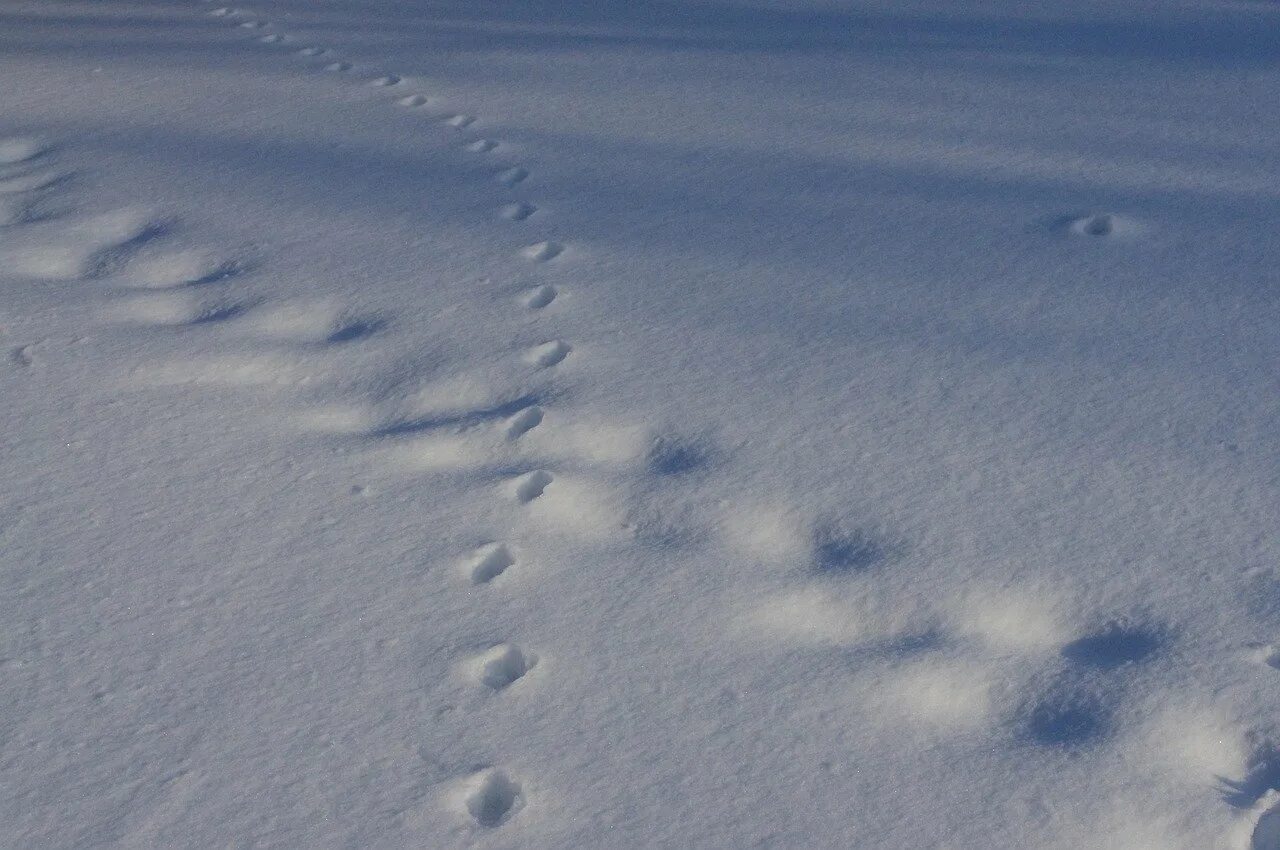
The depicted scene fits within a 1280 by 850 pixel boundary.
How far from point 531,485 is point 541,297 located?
2.00 ft

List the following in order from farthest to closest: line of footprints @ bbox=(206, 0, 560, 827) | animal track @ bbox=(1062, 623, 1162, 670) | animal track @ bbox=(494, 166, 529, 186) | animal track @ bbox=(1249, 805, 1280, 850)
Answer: animal track @ bbox=(494, 166, 529, 186) → animal track @ bbox=(1062, 623, 1162, 670) → line of footprints @ bbox=(206, 0, 560, 827) → animal track @ bbox=(1249, 805, 1280, 850)

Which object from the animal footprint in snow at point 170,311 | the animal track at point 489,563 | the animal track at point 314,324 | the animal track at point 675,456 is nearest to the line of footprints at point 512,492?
the animal track at point 489,563

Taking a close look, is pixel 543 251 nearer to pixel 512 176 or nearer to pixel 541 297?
pixel 541 297

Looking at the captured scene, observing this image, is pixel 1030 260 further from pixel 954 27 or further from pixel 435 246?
pixel 954 27

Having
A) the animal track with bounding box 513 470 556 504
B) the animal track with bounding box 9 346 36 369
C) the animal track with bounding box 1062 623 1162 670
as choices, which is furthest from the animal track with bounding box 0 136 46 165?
the animal track with bounding box 1062 623 1162 670

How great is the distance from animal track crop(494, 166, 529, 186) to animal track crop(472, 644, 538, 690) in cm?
156

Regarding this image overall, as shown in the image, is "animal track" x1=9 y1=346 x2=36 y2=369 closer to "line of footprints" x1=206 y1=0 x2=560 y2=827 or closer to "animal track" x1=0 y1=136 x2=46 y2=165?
"line of footprints" x1=206 y1=0 x2=560 y2=827

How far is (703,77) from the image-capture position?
3.53 meters

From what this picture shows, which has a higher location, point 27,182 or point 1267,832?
point 27,182

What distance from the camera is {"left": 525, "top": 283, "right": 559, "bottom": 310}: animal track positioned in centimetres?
228

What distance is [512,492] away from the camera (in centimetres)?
176

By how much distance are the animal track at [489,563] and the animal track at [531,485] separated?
12cm

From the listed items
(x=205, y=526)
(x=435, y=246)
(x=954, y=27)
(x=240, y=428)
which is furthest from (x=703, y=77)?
(x=205, y=526)

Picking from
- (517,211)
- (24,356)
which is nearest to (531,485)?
(24,356)
